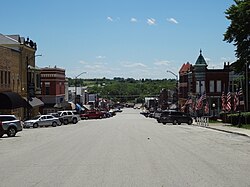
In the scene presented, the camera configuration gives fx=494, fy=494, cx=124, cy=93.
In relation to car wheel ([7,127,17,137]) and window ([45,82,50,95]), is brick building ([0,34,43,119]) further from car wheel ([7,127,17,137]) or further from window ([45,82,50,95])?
car wheel ([7,127,17,137])

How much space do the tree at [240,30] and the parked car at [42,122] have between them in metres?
22.3

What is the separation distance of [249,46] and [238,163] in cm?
3773

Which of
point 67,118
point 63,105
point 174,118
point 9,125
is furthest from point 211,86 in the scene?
point 9,125

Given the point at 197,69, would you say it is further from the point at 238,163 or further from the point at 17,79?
the point at 238,163

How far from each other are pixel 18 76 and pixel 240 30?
31094 mm

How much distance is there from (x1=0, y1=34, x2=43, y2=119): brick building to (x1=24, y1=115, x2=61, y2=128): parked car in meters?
2.30

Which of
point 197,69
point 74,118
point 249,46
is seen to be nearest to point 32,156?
point 249,46

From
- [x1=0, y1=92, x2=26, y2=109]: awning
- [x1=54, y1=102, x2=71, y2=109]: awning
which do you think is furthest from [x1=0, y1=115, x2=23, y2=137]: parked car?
[x1=54, y1=102, x2=71, y2=109]: awning

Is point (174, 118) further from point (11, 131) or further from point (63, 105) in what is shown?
point (63, 105)

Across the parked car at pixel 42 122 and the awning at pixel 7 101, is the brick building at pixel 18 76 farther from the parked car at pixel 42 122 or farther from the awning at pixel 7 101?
the parked car at pixel 42 122

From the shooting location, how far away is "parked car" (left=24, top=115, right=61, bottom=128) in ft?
184

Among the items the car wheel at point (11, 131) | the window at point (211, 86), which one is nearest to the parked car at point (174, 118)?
the car wheel at point (11, 131)

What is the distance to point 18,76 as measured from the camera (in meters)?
67.8

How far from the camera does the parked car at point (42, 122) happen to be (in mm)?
56156
